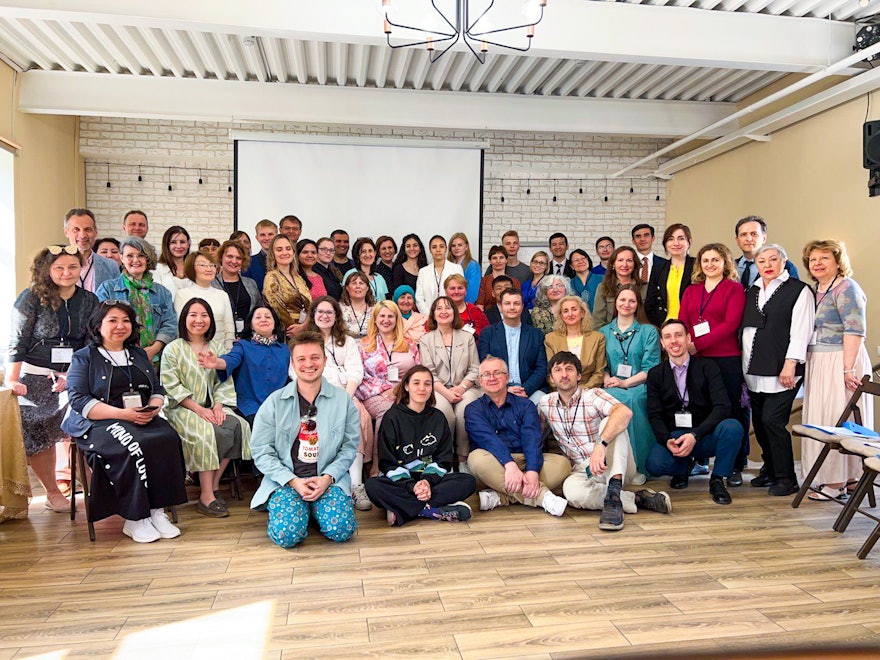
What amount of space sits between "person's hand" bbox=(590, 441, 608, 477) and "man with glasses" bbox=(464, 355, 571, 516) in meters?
0.23

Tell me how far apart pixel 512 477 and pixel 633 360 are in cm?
144

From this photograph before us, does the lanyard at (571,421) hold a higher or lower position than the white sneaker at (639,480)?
higher

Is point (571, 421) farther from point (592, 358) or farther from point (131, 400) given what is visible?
point (131, 400)

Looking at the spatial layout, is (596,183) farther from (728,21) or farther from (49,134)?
(49,134)

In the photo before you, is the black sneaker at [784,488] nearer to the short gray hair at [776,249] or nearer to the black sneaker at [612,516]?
the black sneaker at [612,516]

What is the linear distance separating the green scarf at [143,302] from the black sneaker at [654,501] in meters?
3.19

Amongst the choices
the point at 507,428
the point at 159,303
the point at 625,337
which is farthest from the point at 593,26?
the point at 159,303

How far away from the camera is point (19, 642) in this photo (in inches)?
93.1

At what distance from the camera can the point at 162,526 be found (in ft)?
11.4

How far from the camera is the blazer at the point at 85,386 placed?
136 inches

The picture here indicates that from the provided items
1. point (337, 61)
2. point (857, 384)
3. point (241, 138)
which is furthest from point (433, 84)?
point (857, 384)

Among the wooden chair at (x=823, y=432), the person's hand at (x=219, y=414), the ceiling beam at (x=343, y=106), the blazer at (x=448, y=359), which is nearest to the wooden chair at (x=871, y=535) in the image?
the wooden chair at (x=823, y=432)

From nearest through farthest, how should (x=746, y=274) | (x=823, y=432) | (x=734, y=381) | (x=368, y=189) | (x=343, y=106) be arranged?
1. (x=823, y=432)
2. (x=734, y=381)
3. (x=746, y=274)
4. (x=343, y=106)
5. (x=368, y=189)

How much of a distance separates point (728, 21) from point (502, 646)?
17.6ft
